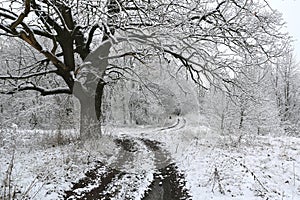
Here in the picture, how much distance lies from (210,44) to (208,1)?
1.61 metres

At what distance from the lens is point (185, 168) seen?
8758mm

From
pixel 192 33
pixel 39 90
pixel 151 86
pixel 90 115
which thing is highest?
pixel 192 33

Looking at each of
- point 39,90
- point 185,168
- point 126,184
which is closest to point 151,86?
point 39,90

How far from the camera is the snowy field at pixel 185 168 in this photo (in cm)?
582

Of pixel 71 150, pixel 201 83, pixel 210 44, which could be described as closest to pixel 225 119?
pixel 201 83

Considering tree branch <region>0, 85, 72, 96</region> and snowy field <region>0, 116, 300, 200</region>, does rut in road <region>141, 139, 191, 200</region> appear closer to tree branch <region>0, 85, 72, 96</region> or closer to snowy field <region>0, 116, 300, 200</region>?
snowy field <region>0, 116, 300, 200</region>

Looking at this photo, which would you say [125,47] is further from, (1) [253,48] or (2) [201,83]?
(1) [253,48]

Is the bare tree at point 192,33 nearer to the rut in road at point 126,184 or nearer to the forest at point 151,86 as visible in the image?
the forest at point 151,86

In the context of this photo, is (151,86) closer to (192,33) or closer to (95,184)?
(192,33)

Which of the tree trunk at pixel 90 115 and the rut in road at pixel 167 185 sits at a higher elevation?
the tree trunk at pixel 90 115

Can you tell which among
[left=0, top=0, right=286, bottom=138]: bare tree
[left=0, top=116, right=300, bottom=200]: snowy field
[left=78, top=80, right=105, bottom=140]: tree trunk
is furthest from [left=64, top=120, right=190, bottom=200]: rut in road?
[left=0, top=0, right=286, bottom=138]: bare tree

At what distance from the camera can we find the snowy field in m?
5.82

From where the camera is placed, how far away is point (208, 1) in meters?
10.2

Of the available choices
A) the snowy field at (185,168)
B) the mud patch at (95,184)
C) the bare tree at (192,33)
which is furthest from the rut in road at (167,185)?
the bare tree at (192,33)
